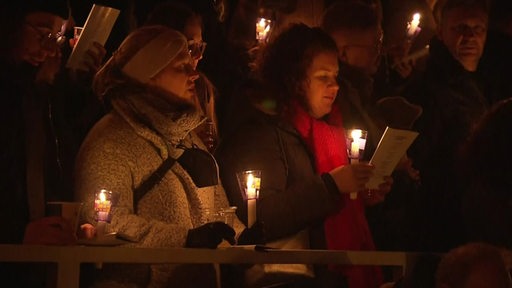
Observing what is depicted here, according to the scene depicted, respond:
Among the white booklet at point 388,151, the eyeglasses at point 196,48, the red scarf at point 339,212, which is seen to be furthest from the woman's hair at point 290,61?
the white booklet at point 388,151

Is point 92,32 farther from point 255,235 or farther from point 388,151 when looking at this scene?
point 388,151

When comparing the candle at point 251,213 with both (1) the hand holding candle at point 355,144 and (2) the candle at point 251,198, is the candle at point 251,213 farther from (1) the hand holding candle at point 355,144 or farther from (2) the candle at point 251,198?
(1) the hand holding candle at point 355,144

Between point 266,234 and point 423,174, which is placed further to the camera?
point 423,174

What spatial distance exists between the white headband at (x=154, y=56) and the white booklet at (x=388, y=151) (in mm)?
1070

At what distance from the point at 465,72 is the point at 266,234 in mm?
1958

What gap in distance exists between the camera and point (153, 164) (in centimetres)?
445

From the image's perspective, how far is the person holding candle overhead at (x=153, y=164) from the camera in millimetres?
4199

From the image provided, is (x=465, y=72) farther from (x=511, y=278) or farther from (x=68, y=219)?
(x=68, y=219)

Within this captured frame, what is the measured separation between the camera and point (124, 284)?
4.23 meters

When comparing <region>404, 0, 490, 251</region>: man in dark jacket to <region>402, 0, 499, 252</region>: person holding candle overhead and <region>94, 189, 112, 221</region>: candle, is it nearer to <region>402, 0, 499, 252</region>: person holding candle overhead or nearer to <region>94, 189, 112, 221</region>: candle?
<region>402, 0, 499, 252</region>: person holding candle overhead

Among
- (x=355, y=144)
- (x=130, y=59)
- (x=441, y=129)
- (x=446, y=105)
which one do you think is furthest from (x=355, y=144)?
(x=130, y=59)

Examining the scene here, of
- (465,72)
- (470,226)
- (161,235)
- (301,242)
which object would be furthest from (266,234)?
(465,72)

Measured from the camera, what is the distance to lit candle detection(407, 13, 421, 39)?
6309mm

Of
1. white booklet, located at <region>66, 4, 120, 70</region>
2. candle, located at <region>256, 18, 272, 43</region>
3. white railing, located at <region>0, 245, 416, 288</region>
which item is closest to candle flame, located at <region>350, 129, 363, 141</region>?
white railing, located at <region>0, 245, 416, 288</region>
